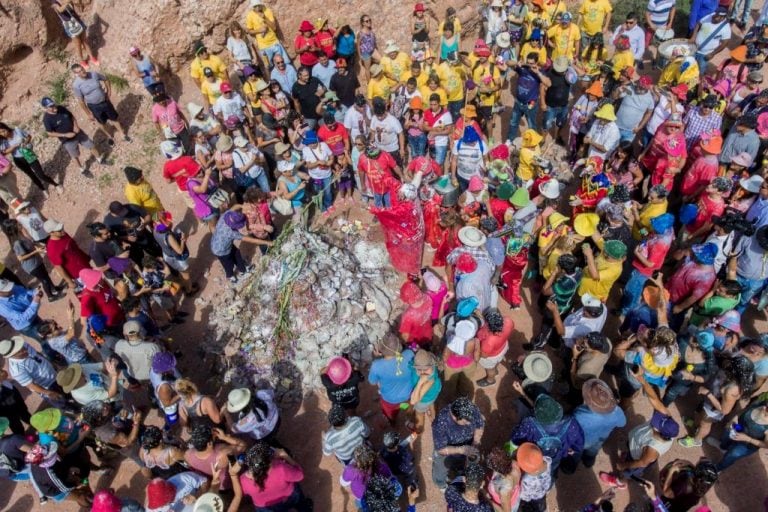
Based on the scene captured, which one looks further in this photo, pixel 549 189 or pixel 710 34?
pixel 710 34

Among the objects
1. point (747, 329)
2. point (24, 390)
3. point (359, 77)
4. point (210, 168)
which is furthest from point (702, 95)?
point (24, 390)

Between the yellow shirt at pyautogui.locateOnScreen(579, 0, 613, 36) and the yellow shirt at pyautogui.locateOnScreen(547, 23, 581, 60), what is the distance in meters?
1.09

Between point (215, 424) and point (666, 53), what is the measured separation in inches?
444

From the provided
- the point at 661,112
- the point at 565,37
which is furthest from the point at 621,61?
the point at 661,112

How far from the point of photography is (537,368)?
20.9ft

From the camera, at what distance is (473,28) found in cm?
1409

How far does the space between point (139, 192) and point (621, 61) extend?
9335 mm

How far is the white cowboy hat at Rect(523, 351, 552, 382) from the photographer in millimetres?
6328

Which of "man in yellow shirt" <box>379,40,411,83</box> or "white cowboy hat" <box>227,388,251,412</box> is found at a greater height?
"man in yellow shirt" <box>379,40,411,83</box>

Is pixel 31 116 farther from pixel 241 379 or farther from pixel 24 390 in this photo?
pixel 241 379

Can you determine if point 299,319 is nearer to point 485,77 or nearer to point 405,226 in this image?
point 405,226

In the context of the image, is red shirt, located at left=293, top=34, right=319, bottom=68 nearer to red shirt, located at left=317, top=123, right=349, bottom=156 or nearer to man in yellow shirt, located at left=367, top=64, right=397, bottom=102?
man in yellow shirt, located at left=367, top=64, right=397, bottom=102

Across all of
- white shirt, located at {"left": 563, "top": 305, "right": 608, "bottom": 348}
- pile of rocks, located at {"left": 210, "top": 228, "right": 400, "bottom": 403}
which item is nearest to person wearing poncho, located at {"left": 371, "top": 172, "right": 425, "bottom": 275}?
pile of rocks, located at {"left": 210, "top": 228, "right": 400, "bottom": 403}

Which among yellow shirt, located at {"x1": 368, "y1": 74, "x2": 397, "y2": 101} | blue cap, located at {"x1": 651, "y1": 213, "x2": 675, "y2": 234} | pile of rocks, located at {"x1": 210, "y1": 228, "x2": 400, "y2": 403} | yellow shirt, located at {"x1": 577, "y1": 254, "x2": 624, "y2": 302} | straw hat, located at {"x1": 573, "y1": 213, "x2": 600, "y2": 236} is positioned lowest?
pile of rocks, located at {"x1": 210, "y1": 228, "x2": 400, "y2": 403}
